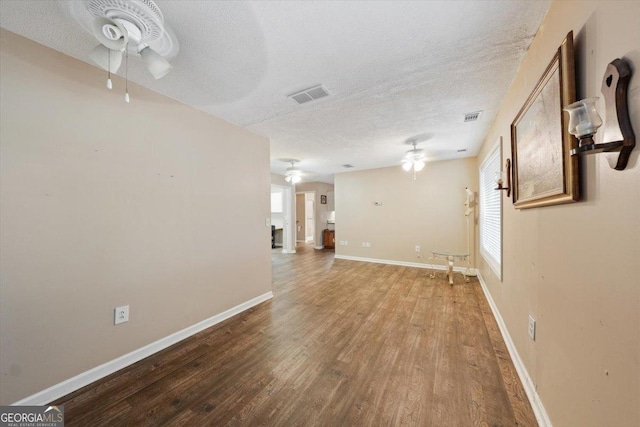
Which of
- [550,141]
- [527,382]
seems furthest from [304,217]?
[550,141]

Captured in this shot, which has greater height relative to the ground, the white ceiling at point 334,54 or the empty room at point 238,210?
the white ceiling at point 334,54

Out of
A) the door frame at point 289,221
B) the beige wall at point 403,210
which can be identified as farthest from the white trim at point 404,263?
the door frame at point 289,221

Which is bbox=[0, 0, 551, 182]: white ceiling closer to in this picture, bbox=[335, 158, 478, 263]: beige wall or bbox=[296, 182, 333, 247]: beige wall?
bbox=[335, 158, 478, 263]: beige wall

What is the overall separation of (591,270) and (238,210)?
9.89 ft

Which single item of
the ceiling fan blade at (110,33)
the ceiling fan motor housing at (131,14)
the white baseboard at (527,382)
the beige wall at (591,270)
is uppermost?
the ceiling fan motor housing at (131,14)

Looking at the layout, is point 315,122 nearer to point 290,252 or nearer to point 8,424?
point 8,424

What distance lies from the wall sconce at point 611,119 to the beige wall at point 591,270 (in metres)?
0.02

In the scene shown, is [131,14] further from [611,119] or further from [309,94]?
[611,119]

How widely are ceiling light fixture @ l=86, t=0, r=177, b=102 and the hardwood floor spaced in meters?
2.01

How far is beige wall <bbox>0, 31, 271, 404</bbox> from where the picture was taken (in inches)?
57.6

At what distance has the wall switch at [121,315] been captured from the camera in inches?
73.7

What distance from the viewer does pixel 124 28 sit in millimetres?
1200

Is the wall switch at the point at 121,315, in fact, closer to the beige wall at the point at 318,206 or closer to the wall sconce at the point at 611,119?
the wall sconce at the point at 611,119

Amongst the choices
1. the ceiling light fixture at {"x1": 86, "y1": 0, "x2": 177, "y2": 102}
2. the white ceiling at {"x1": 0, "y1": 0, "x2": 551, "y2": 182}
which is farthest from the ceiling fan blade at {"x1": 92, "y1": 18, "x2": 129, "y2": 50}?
the white ceiling at {"x1": 0, "y1": 0, "x2": 551, "y2": 182}
